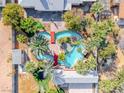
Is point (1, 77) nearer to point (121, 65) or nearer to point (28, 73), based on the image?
point (28, 73)

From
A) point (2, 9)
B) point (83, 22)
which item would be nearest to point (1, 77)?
point (2, 9)

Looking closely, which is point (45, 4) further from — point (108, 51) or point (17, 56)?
point (108, 51)

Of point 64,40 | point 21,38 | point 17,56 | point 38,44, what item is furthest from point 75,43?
point 17,56

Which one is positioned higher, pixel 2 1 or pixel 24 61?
pixel 2 1

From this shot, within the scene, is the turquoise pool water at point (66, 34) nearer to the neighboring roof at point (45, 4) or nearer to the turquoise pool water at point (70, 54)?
the turquoise pool water at point (70, 54)

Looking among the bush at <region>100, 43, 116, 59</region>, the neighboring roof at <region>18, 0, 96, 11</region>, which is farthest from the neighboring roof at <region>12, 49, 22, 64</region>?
the bush at <region>100, 43, 116, 59</region>

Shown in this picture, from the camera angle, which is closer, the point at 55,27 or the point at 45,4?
the point at 45,4

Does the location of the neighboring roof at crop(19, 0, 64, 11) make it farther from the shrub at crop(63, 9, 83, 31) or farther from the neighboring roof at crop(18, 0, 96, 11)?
the shrub at crop(63, 9, 83, 31)
